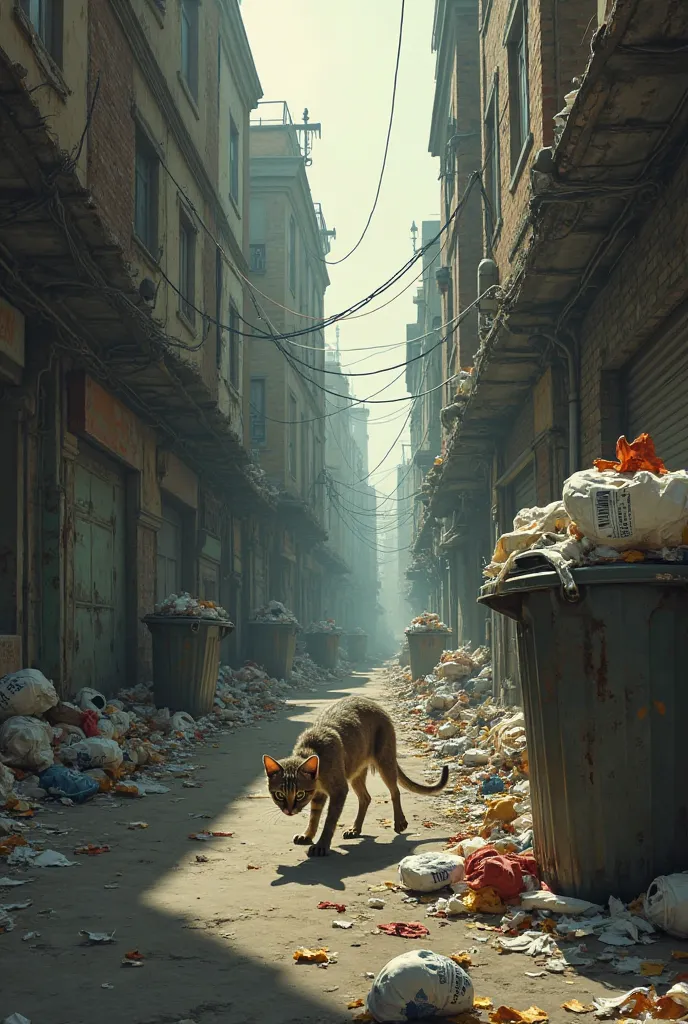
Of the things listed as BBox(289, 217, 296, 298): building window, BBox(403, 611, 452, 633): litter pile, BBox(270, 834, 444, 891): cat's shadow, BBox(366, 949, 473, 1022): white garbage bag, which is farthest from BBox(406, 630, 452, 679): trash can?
BBox(366, 949, 473, 1022): white garbage bag

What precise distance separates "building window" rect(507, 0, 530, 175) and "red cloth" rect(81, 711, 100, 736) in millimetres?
7843

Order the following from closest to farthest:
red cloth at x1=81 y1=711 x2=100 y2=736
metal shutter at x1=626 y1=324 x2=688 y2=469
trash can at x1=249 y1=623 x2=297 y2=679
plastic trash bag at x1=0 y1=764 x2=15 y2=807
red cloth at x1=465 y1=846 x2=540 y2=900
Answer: red cloth at x1=465 y1=846 x2=540 y2=900, plastic trash bag at x1=0 y1=764 x2=15 y2=807, metal shutter at x1=626 y1=324 x2=688 y2=469, red cloth at x1=81 y1=711 x2=100 y2=736, trash can at x1=249 y1=623 x2=297 y2=679

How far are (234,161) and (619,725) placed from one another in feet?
65.4

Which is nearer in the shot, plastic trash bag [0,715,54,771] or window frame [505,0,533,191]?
plastic trash bag [0,715,54,771]

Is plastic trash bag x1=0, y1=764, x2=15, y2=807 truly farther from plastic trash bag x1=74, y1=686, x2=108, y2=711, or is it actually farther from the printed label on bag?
the printed label on bag

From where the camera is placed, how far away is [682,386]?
281 inches

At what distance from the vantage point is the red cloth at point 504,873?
4.51 m

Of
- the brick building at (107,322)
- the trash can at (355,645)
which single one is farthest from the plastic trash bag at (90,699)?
the trash can at (355,645)

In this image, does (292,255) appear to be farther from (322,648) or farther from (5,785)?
(5,785)

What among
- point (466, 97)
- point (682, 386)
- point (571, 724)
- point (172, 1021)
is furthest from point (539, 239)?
point (466, 97)

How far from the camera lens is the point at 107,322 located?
10.4 m

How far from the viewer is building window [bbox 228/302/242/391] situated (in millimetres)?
21125

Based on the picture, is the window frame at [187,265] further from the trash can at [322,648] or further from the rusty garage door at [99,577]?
the trash can at [322,648]

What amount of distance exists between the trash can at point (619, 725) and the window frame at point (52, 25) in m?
8.10
